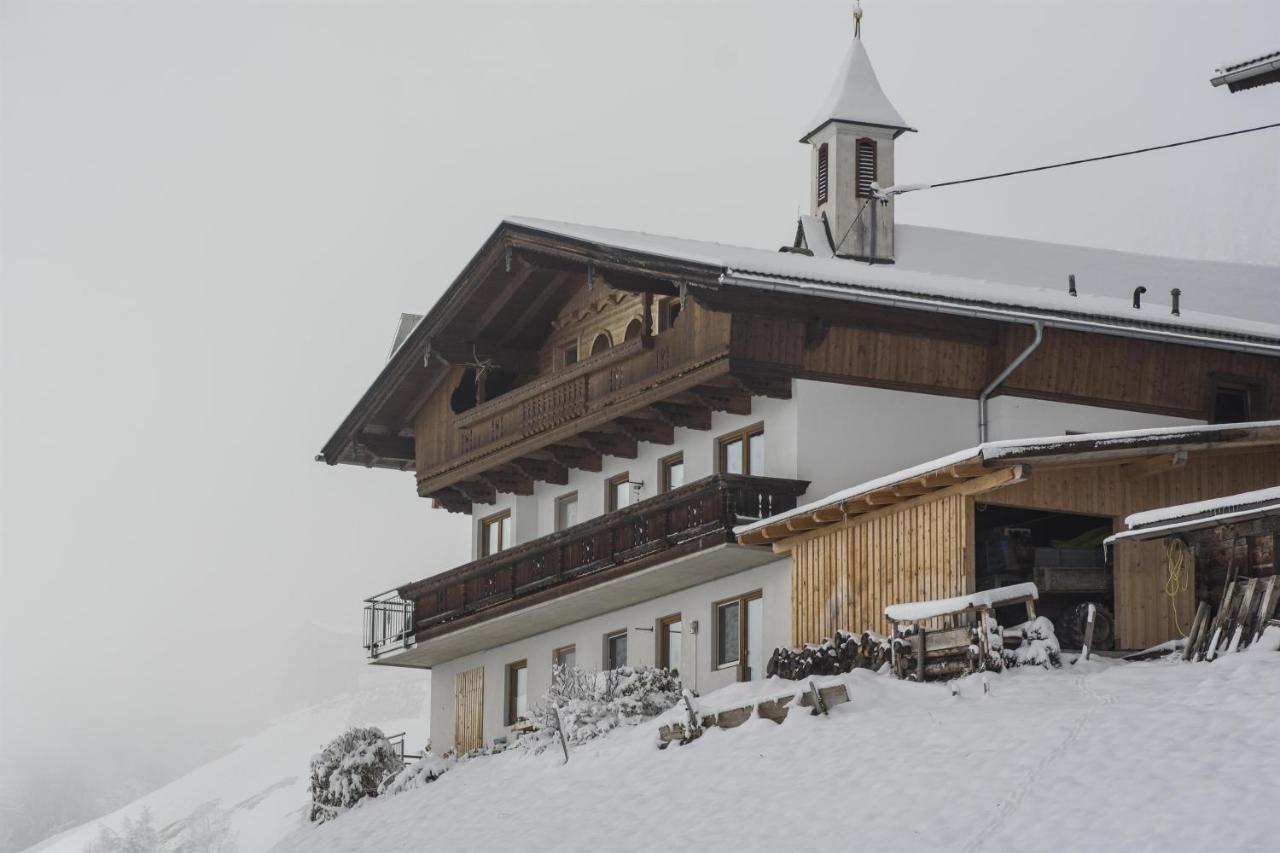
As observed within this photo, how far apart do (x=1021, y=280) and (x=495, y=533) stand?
35.3 ft

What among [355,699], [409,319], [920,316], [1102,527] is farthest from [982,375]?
[355,699]

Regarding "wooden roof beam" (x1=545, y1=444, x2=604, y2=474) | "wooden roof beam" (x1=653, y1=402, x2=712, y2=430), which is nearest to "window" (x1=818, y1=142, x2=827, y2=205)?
"wooden roof beam" (x1=545, y1=444, x2=604, y2=474)

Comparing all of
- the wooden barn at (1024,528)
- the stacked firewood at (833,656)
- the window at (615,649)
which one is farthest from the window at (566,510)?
the stacked firewood at (833,656)

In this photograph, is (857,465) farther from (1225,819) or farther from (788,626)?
(1225,819)

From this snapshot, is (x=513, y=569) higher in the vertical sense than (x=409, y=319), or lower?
lower

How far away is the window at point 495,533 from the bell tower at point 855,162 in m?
8.93

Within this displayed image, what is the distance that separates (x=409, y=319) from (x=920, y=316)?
1465 centimetres

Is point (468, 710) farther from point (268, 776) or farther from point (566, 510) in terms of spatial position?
point (268, 776)

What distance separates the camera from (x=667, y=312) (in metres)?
36.8

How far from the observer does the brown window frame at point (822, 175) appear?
47.3 m

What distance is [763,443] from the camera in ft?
114

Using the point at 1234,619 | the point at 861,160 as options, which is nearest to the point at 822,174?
the point at 861,160

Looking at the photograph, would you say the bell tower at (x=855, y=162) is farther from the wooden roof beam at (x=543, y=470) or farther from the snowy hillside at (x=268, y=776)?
the snowy hillside at (x=268, y=776)

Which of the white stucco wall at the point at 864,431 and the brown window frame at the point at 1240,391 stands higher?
the brown window frame at the point at 1240,391
